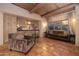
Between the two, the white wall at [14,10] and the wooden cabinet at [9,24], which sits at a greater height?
the white wall at [14,10]

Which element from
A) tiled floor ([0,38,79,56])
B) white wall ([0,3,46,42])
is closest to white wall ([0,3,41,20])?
white wall ([0,3,46,42])

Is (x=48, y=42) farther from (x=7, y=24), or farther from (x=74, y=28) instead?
(x=7, y=24)

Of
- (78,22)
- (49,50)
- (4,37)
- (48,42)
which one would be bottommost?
(49,50)

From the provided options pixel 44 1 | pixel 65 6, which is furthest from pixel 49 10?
pixel 65 6

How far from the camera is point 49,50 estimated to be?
2.24m

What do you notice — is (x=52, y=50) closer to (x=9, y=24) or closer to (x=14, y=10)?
(x=9, y=24)

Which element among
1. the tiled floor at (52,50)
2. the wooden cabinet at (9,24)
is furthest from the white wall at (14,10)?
the tiled floor at (52,50)

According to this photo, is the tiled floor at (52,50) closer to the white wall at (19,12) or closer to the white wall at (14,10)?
the white wall at (19,12)

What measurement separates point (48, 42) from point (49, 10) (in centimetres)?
82

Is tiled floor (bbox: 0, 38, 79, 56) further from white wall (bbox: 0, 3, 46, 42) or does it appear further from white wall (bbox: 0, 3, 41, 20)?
white wall (bbox: 0, 3, 41, 20)

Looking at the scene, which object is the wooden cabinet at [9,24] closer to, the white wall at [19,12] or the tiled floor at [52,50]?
the white wall at [19,12]

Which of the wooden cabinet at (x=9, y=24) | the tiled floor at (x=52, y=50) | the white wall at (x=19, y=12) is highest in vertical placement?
the white wall at (x=19, y=12)

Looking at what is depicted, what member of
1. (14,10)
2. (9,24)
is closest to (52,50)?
(9,24)

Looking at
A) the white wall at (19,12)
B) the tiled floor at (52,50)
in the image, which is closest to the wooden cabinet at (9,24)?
the white wall at (19,12)
